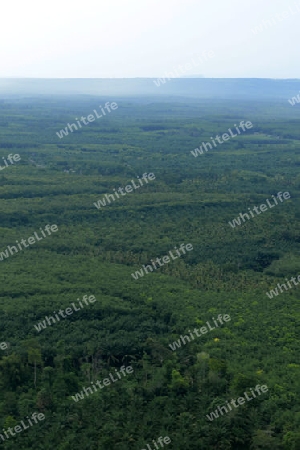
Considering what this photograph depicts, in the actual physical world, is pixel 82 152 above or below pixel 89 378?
above

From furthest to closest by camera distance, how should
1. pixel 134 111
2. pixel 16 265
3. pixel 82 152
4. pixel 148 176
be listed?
pixel 134 111
pixel 82 152
pixel 148 176
pixel 16 265

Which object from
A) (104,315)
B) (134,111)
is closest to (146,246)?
(104,315)

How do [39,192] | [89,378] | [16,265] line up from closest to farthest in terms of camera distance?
[89,378], [16,265], [39,192]

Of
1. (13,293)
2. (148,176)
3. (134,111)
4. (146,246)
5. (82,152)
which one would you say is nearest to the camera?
(13,293)

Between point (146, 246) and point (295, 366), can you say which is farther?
point (146, 246)

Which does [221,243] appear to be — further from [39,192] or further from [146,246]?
[39,192]

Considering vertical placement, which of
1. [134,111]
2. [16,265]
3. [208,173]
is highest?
[134,111]

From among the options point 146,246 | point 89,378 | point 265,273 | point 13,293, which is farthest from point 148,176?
point 89,378

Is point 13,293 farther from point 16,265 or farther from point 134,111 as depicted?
point 134,111

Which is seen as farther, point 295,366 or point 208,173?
point 208,173

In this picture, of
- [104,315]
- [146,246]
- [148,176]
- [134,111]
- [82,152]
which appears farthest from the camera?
[134,111]
